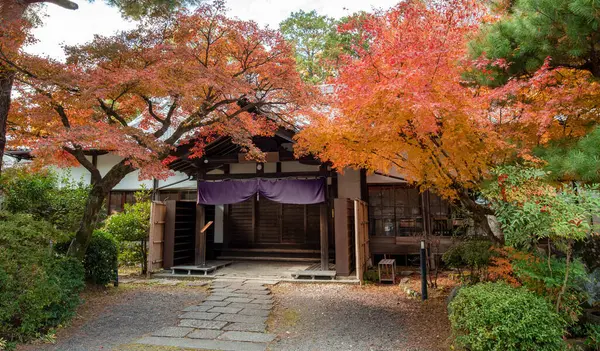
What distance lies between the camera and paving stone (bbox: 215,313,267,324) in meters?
6.06

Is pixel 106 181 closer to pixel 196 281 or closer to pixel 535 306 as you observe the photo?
pixel 196 281

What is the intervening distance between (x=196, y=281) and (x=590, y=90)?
346 inches

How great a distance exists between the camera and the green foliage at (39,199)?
7457 millimetres

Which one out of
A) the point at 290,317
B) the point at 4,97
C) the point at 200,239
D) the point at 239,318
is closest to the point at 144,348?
the point at 239,318

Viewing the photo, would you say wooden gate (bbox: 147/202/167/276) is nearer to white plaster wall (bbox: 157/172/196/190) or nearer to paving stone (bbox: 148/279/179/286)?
paving stone (bbox: 148/279/179/286)

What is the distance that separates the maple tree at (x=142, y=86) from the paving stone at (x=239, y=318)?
2835 millimetres

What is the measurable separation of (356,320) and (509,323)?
275cm

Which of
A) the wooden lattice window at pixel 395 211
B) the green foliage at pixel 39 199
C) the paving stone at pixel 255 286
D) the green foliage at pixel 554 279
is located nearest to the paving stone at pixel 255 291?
the paving stone at pixel 255 286

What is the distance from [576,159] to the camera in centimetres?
376

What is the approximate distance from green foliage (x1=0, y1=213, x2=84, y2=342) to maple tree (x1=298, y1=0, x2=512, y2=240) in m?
4.74

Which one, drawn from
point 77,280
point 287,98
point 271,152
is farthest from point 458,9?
point 77,280

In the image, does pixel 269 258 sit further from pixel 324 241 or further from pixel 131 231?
pixel 131 231

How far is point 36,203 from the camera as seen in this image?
25.2 ft

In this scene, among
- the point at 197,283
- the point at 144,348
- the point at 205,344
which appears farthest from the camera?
the point at 197,283
